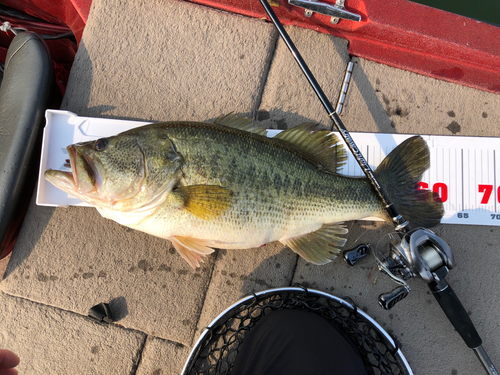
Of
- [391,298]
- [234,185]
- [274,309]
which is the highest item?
[234,185]

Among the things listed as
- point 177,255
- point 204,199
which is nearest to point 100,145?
point 204,199

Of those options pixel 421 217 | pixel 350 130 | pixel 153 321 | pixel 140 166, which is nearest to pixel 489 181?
pixel 421 217

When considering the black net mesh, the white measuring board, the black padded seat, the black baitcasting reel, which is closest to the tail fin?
the black baitcasting reel

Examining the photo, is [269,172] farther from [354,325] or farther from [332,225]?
[354,325]

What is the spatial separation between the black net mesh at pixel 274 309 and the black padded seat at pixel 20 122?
4.73ft

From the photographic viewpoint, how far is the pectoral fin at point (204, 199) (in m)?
1.48

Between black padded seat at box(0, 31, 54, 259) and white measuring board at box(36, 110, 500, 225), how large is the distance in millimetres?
93

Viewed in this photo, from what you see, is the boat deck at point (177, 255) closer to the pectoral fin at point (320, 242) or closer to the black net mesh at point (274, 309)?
the black net mesh at point (274, 309)

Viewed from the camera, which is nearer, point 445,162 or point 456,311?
point 456,311

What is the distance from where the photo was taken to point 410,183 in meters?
1.72

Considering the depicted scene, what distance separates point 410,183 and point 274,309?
1120 millimetres

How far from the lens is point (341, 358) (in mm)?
1538

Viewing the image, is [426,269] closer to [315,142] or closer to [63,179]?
[315,142]

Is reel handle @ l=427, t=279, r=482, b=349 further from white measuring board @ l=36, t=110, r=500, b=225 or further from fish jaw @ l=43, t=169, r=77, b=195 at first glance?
fish jaw @ l=43, t=169, r=77, b=195
